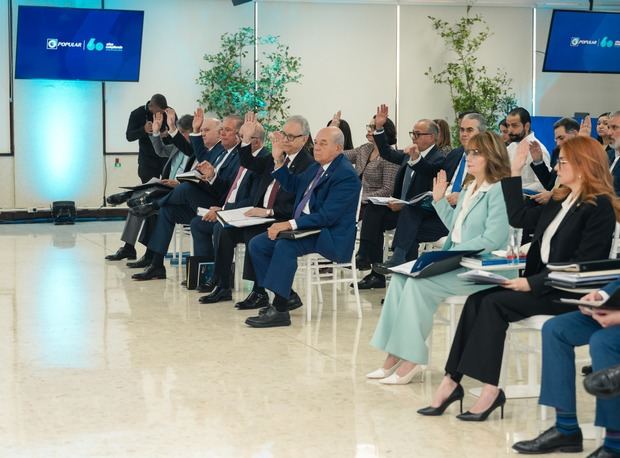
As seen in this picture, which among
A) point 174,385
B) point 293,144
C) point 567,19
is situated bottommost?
point 174,385

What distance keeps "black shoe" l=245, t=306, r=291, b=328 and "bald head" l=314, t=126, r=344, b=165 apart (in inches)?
42.0

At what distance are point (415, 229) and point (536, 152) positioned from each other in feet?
3.44

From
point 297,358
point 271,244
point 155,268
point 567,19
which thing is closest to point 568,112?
point 567,19

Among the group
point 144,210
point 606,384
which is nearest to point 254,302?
point 144,210

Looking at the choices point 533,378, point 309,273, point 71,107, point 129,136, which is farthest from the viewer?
point 71,107

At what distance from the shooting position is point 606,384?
141 inches

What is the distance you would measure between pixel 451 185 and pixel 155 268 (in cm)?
295

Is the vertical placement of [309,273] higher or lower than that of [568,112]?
lower

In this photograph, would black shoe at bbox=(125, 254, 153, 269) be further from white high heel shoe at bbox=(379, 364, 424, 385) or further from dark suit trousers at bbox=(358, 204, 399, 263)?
white high heel shoe at bbox=(379, 364, 424, 385)

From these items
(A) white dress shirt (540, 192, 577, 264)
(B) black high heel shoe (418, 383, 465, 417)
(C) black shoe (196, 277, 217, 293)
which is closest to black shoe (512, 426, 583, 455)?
(B) black high heel shoe (418, 383, 465, 417)

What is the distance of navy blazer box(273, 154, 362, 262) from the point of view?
6.73 meters

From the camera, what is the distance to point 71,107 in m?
14.1

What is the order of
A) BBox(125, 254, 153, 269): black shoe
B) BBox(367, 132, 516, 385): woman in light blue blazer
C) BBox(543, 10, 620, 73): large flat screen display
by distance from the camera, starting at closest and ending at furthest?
BBox(367, 132, 516, 385): woman in light blue blazer → BBox(125, 254, 153, 269): black shoe → BBox(543, 10, 620, 73): large flat screen display

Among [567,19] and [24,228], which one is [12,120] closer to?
[24,228]
